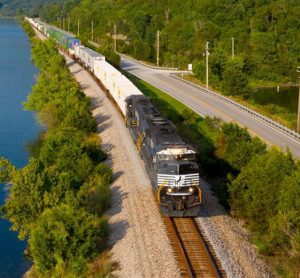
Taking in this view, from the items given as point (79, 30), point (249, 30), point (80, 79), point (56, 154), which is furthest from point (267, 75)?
point (79, 30)

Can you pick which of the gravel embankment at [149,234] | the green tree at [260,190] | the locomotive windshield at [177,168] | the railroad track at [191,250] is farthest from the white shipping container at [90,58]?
the railroad track at [191,250]

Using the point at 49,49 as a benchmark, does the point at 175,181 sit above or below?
below

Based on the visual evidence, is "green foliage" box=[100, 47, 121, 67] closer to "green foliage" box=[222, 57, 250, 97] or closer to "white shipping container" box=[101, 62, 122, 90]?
"green foliage" box=[222, 57, 250, 97]

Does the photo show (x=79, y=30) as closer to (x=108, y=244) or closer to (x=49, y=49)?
(x=49, y=49)

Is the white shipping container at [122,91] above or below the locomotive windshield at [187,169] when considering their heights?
above

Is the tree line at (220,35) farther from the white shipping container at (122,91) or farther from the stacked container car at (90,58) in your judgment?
the white shipping container at (122,91)

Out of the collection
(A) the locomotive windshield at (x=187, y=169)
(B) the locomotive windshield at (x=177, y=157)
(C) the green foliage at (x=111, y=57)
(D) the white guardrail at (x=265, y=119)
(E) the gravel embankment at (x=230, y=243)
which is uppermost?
(C) the green foliage at (x=111, y=57)
